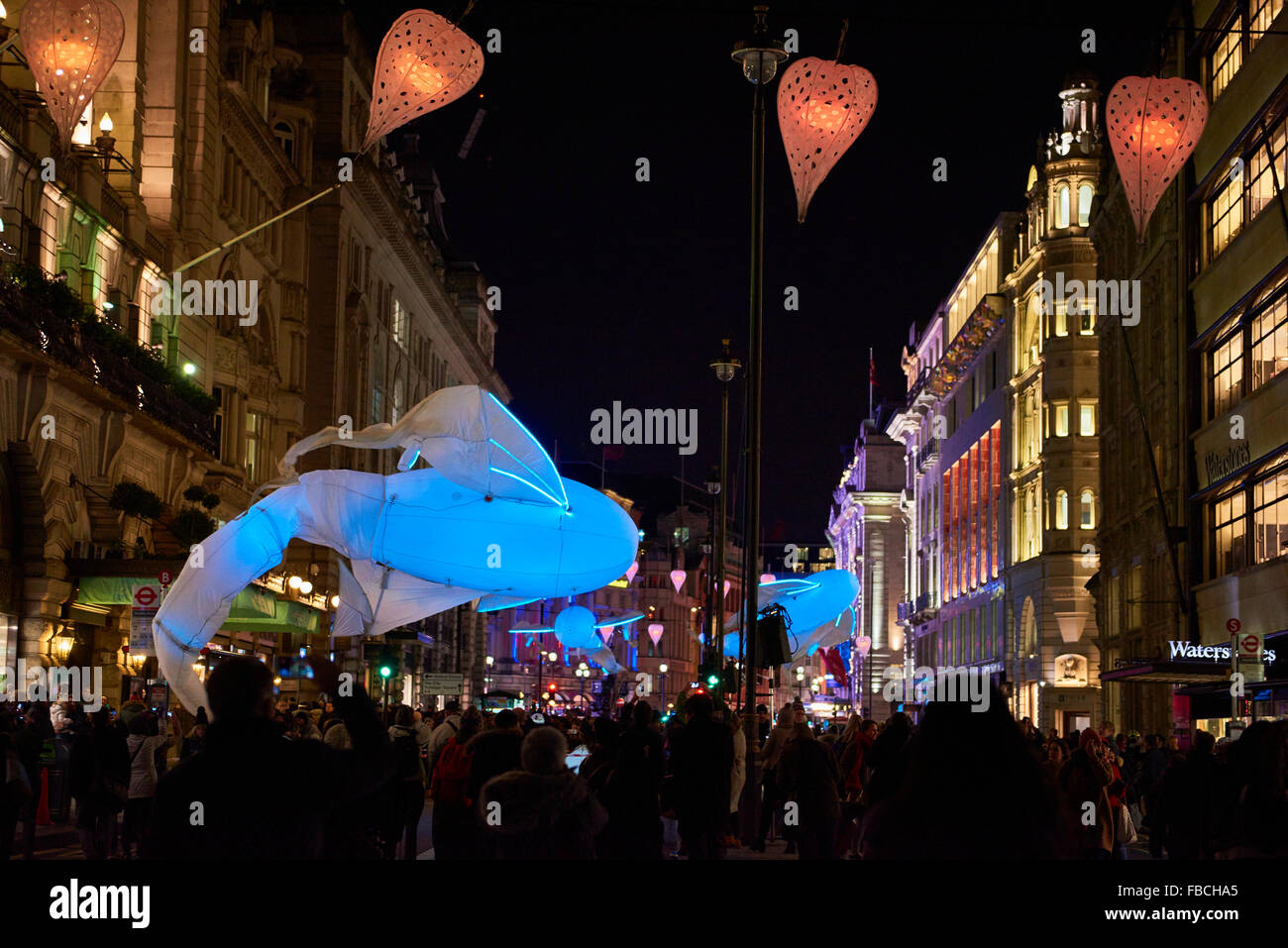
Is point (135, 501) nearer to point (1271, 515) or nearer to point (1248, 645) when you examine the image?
point (1248, 645)

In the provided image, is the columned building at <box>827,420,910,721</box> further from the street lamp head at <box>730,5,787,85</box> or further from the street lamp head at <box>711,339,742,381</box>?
the street lamp head at <box>730,5,787,85</box>

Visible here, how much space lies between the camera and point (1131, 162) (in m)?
20.6

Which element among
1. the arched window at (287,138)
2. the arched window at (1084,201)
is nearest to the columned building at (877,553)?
the arched window at (1084,201)

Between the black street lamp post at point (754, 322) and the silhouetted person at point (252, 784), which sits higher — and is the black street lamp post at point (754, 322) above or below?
above

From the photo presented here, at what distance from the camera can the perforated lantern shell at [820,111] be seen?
18.1 m

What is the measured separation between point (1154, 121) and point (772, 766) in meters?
9.45

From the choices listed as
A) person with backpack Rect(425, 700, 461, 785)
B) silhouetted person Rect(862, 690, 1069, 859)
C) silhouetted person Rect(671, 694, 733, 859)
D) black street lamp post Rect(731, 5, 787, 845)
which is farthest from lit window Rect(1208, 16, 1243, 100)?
silhouetted person Rect(862, 690, 1069, 859)

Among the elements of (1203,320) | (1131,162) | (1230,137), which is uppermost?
(1230,137)

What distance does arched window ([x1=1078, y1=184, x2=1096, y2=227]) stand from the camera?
73562 mm

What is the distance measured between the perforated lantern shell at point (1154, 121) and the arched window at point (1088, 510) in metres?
51.5

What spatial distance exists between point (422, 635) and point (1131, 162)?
2358 inches

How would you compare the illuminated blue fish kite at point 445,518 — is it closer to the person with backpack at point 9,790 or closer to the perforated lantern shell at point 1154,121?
the person with backpack at point 9,790
